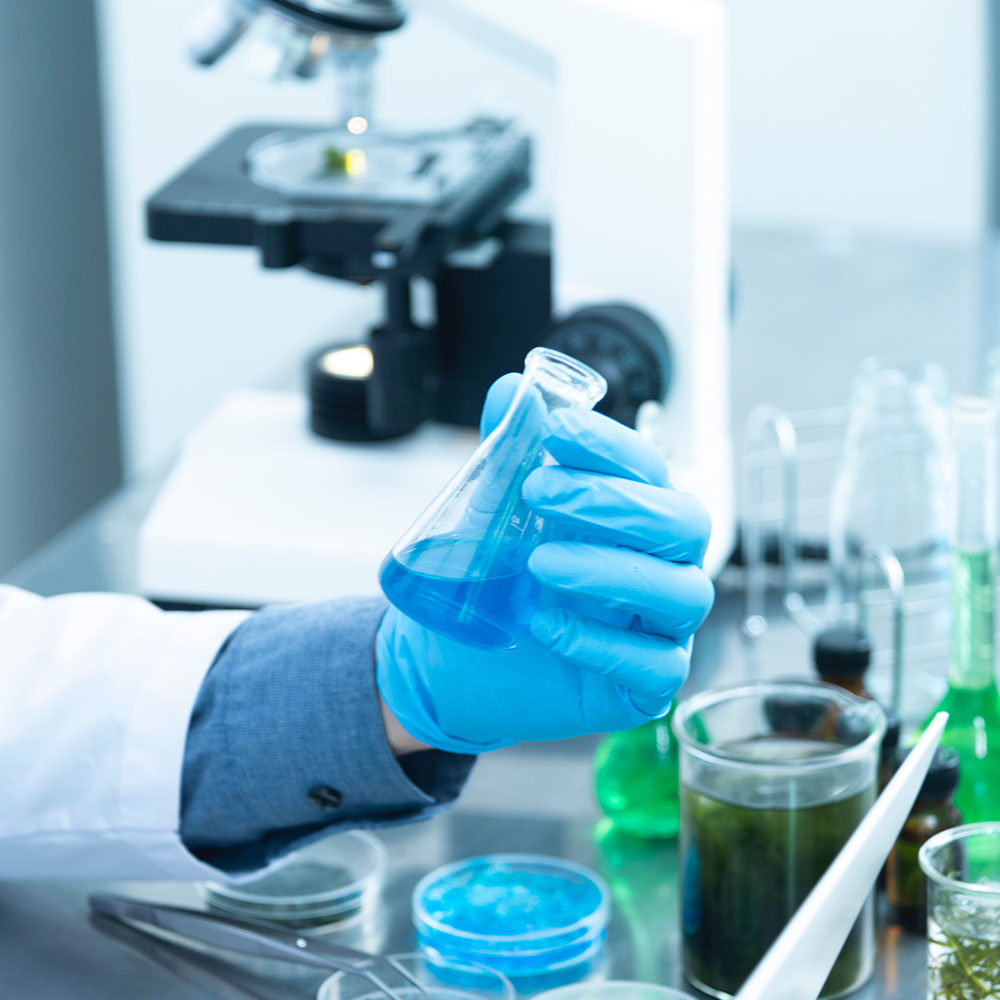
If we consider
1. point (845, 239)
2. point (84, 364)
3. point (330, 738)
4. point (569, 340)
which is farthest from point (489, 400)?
point (84, 364)

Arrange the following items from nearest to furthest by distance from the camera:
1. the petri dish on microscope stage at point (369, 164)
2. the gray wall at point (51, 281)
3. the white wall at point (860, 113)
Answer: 1. the petri dish on microscope stage at point (369, 164)
2. the gray wall at point (51, 281)
3. the white wall at point (860, 113)

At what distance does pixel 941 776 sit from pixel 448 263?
0.77m

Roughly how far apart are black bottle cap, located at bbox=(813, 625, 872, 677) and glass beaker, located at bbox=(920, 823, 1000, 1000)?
0.22 meters

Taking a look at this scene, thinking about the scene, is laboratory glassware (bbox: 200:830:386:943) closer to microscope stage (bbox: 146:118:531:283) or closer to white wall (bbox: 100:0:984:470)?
microscope stage (bbox: 146:118:531:283)

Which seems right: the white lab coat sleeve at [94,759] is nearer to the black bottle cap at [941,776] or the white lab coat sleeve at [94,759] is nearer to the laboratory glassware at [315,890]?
the laboratory glassware at [315,890]

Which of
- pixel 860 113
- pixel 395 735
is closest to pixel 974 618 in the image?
pixel 395 735

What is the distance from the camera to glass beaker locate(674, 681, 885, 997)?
2.86ft

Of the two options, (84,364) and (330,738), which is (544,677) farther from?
(84,364)

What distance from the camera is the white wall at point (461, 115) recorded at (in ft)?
9.91

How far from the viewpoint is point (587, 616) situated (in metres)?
0.81

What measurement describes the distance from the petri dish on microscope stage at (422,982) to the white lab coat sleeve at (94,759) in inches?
6.3

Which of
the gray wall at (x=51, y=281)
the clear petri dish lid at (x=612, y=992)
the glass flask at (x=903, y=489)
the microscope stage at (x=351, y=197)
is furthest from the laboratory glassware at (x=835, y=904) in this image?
the gray wall at (x=51, y=281)

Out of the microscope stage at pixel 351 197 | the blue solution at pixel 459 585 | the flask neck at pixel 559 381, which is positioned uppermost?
the flask neck at pixel 559 381

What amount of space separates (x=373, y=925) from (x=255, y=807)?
11cm
